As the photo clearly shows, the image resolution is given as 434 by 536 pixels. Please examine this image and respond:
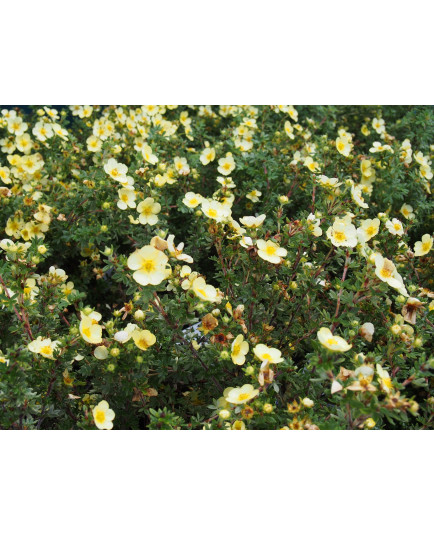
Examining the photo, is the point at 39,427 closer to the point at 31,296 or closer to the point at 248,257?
the point at 31,296

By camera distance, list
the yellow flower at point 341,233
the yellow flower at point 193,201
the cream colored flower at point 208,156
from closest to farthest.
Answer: the yellow flower at point 341,233 < the yellow flower at point 193,201 < the cream colored flower at point 208,156

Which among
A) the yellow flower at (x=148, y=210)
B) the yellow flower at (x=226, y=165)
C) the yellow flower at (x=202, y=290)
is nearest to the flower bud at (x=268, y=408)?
the yellow flower at (x=202, y=290)

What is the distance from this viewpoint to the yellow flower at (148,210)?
2.43 m

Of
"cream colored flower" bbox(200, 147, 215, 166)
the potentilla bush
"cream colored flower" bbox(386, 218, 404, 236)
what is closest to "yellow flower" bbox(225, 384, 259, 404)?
the potentilla bush

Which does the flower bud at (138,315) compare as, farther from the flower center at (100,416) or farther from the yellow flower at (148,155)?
the yellow flower at (148,155)

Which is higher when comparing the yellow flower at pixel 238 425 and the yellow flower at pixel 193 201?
the yellow flower at pixel 193 201

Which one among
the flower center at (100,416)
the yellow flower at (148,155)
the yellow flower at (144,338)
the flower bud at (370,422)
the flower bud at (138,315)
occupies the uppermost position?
the yellow flower at (148,155)

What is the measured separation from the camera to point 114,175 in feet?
8.04

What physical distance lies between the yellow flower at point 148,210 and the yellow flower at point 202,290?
78cm

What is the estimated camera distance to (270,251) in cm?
191

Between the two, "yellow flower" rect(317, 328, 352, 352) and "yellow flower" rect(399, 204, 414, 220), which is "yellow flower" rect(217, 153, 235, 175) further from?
"yellow flower" rect(317, 328, 352, 352)

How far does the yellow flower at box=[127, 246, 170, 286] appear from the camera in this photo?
165 cm

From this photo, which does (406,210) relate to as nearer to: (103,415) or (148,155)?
(148,155)

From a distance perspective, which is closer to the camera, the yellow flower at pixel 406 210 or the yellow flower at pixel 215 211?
the yellow flower at pixel 215 211
